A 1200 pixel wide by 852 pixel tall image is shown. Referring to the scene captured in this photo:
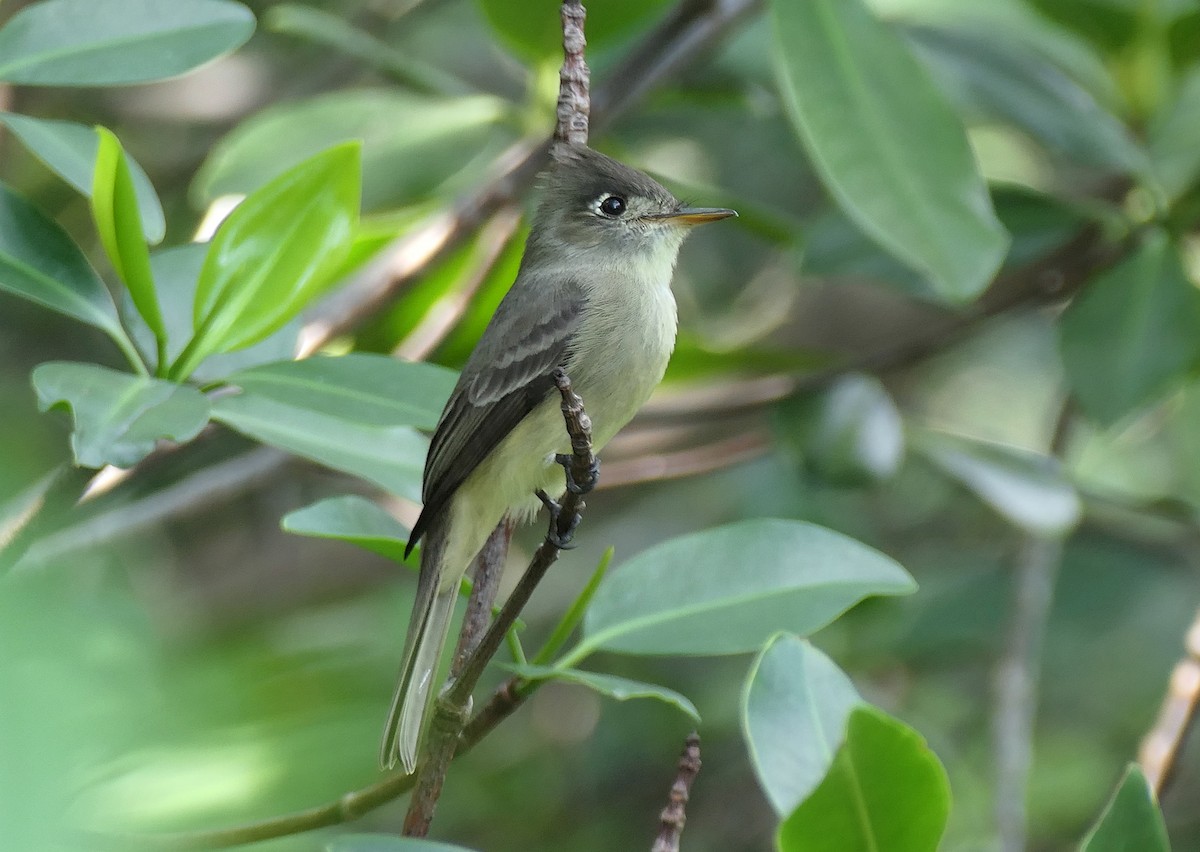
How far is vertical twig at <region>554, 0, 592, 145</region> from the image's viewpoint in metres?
2.07

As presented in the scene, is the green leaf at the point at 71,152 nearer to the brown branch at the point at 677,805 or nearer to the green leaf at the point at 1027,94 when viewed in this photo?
the brown branch at the point at 677,805

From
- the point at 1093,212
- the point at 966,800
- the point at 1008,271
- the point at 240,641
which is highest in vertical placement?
the point at 1093,212

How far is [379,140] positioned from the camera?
3191 mm

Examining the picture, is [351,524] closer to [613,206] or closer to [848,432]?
[613,206]

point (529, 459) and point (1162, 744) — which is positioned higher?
point (529, 459)

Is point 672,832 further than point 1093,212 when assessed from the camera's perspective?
No

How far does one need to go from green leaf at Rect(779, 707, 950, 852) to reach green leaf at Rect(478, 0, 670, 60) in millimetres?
1965

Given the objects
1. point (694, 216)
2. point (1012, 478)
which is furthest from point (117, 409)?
point (1012, 478)

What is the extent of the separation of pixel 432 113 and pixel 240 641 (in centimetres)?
134

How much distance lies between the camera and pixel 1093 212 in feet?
10.5

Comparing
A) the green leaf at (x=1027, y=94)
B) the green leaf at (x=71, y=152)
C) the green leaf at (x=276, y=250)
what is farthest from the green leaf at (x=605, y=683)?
the green leaf at (x=1027, y=94)

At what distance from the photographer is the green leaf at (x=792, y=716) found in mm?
1623

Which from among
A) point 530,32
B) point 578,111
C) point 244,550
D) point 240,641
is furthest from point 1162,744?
point 244,550

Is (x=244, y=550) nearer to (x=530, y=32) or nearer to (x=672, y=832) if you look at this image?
(x=530, y=32)
